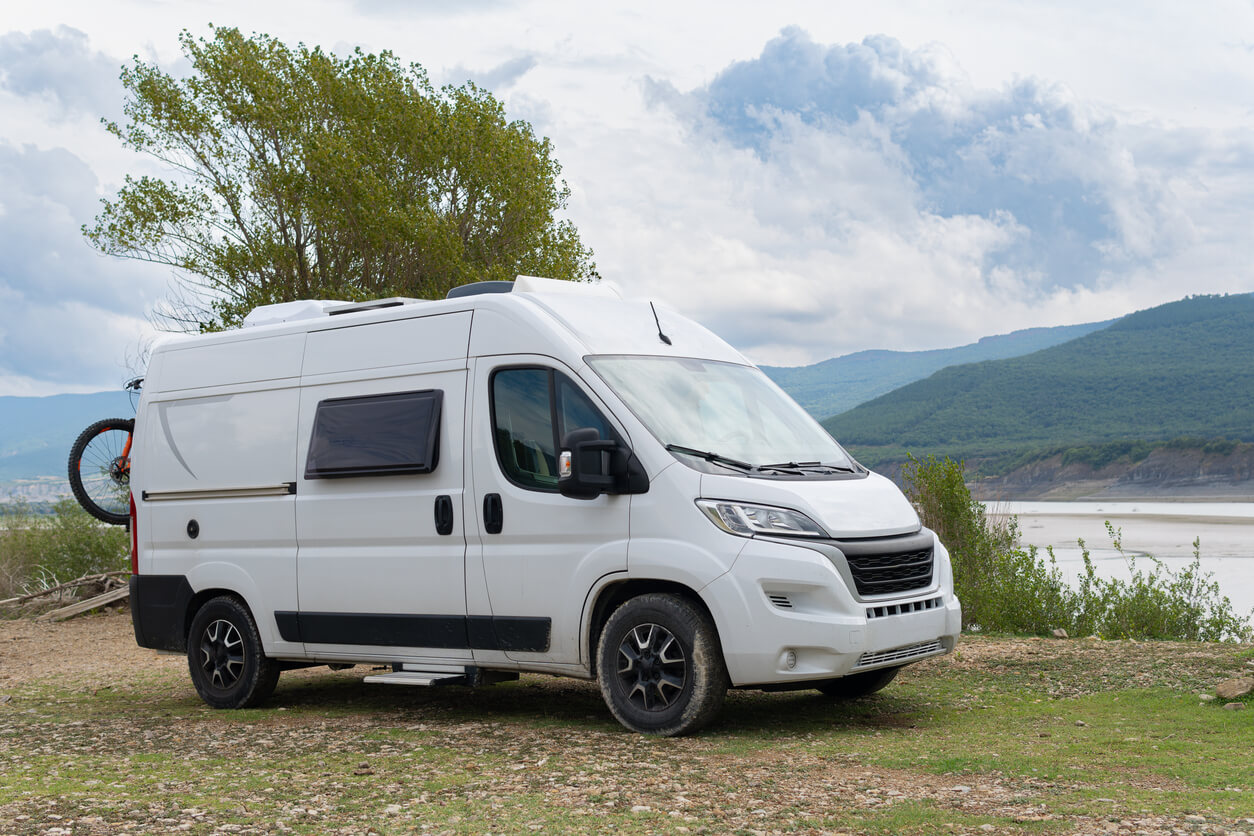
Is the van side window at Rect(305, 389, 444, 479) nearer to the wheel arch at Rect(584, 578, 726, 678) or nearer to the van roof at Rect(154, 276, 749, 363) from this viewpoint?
the van roof at Rect(154, 276, 749, 363)

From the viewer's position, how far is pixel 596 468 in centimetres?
742

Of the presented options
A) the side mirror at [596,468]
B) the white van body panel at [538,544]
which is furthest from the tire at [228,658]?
the side mirror at [596,468]

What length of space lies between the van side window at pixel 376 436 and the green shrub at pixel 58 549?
1639 centimetres

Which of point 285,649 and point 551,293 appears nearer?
point 551,293

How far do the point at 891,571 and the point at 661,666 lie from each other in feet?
4.86

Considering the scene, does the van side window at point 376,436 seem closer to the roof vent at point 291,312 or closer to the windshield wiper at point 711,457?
the roof vent at point 291,312

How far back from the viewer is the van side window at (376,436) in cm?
844

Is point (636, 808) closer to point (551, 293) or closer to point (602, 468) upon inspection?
point (602, 468)

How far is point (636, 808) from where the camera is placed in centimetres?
578

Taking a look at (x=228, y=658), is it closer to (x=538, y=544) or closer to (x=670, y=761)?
(x=538, y=544)

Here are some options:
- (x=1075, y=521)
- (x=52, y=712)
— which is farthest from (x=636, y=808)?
(x=1075, y=521)

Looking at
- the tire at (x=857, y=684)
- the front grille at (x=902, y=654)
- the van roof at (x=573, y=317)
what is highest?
the van roof at (x=573, y=317)

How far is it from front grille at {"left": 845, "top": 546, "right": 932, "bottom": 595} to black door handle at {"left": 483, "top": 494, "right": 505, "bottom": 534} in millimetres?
2246

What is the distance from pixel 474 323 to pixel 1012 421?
9931 cm
